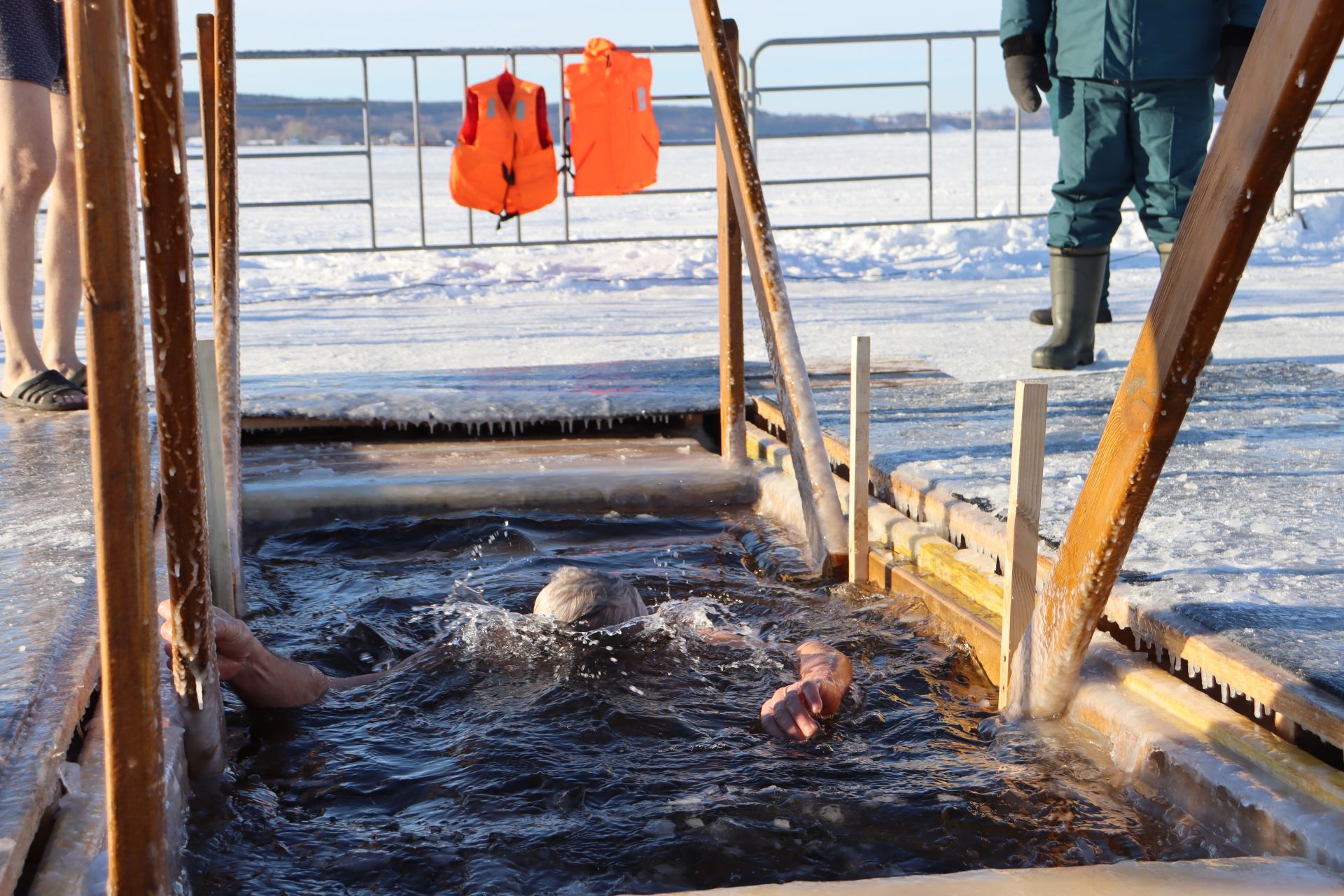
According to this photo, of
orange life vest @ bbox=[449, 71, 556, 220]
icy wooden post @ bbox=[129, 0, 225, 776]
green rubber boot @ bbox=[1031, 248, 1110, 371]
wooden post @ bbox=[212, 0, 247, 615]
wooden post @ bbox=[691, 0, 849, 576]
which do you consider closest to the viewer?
icy wooden post @ bbox=[129, 0, 225, 776]

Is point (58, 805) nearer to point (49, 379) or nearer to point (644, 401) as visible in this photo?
point (49, 379)

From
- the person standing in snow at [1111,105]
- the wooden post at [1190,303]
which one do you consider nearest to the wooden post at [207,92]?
the wooden post at [1190,303]

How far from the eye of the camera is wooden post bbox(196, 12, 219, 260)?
368cm

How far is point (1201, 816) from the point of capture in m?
1.83

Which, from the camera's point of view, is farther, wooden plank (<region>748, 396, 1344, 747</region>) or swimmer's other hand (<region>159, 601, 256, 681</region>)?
swimmer's other hand (<region>159, 601, 256, 681</region>)

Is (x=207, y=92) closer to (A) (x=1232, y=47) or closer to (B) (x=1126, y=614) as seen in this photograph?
(B) (x=1126, y=614)

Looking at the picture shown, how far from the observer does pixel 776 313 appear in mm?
3145

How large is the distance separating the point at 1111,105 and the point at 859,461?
2605 millimetres

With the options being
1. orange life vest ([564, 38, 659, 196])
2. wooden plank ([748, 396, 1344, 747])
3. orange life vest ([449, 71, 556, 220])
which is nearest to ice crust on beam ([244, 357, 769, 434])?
wooden plank ([748, 396, 1344, 747])

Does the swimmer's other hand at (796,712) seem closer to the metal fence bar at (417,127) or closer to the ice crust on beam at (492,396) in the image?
the ice crust on beam at (492,396)

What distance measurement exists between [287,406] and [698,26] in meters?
2.09

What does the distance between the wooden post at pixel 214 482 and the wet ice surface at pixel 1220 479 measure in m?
1.71

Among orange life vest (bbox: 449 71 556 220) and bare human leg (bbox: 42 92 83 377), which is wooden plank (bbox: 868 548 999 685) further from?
orange life vest (bbox: 449 71 556 220)

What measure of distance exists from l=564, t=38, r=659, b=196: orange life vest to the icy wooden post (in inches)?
282
